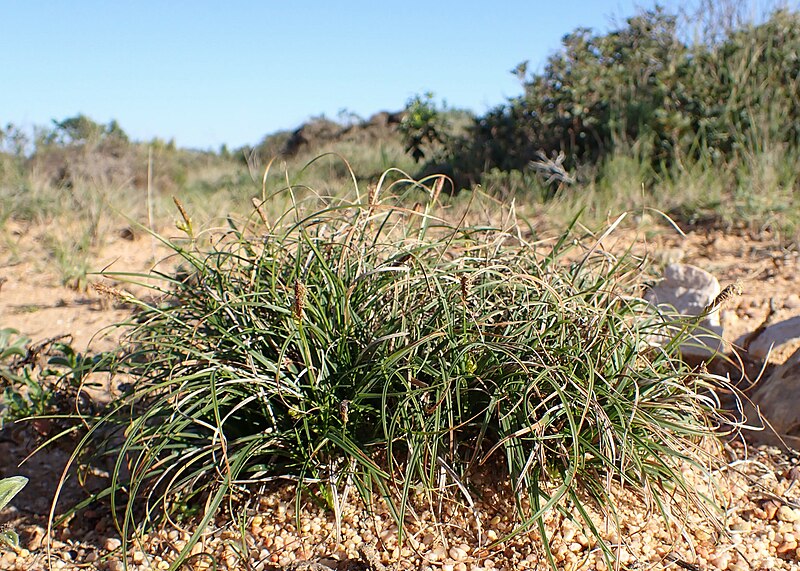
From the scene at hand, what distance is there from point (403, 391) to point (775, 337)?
6.32ft

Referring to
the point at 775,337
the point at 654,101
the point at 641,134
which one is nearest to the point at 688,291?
the point at 775,337

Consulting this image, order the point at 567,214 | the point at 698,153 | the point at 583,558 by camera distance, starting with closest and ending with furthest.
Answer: the point at 583,558 → the point at 567,214 → the point at 698,153

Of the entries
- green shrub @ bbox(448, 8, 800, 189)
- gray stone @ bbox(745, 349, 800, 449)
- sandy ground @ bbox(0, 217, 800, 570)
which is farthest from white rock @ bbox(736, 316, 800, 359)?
green shrub @ bbox(448, 8, 800, 189)

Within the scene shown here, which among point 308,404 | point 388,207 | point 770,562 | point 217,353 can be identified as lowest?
point 770,562

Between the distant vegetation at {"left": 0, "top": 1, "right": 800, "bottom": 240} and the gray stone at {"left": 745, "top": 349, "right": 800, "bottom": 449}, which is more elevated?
the distant vegetation at {"left": 0, "top": 1, "right": 800, "bottom": 240}

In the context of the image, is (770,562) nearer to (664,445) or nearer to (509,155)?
(664,445)

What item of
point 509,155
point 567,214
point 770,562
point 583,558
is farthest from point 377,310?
point 509,155

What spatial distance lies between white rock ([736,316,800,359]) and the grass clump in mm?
Answer: 1004

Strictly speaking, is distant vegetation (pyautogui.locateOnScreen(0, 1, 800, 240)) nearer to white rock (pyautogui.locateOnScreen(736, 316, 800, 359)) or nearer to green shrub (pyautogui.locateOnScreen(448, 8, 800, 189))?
green shrub (pyautogui.locateOnScreen(448, 8, 800, 189))

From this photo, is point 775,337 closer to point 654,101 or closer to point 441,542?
point 441,542

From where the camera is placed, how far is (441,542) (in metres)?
2.14

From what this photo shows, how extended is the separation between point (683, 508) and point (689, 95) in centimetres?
504

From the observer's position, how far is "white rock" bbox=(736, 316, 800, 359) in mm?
3168

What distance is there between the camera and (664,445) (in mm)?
2324
